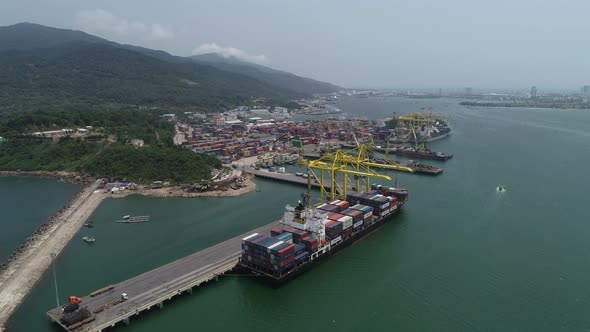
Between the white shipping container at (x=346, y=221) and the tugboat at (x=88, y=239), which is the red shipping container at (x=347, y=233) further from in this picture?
the tugboat at (x=88, y=239)

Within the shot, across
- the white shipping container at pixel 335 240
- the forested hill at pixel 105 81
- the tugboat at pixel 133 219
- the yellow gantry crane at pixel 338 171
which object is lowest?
the tugboat at pixel 133 219

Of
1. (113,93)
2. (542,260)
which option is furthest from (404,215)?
(113,93)

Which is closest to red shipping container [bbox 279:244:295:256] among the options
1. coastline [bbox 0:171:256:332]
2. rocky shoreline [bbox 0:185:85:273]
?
coastline [bbox 0:171:256:332]

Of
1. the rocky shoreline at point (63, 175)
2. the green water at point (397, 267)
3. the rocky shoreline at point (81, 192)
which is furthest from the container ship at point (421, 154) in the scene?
the rocky shoreline at point (63, 175)

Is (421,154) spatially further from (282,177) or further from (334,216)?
(334,216)

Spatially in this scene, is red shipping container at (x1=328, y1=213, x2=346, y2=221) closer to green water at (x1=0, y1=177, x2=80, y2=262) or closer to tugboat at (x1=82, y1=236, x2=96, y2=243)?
tugboat at (x1=82, y1=236, x2=96, y2=243)

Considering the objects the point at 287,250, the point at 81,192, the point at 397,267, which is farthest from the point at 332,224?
the point at 81,192
